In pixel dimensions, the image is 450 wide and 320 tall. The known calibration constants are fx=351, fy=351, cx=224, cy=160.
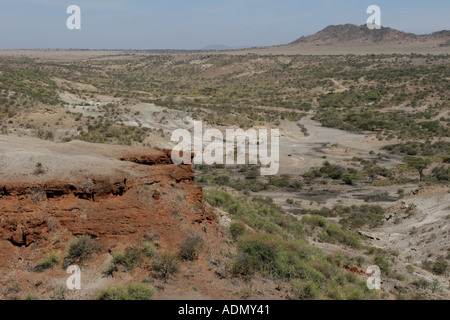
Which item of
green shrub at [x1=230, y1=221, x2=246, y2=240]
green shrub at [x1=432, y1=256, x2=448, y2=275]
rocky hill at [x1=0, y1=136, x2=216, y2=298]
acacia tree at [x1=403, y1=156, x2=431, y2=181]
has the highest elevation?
rocky hill at [x1=0, y1=136, x2=216, y2=298]

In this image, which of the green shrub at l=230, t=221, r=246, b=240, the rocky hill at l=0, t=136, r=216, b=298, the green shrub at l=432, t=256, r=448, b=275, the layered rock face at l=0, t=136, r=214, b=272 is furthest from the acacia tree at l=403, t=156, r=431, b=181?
A: the rocky hill at l=0, t=136, r=216, b=298

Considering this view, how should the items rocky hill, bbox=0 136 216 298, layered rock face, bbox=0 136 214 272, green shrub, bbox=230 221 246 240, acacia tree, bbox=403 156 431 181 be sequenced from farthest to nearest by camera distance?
acacia tree, bbox=403 156 431 181, green shrub, bbox=230 221 246 240, layered rock face, bbox=0 136 214 272, rocky hill, bbox=0 136 216 298

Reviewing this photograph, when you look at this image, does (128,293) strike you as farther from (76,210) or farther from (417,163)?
(417,163)

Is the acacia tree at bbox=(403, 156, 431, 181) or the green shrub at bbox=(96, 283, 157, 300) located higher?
the green shrub at bbox=(96, 283, 157, 300)

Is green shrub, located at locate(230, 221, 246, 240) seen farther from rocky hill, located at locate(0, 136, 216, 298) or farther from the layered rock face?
the layered rock face

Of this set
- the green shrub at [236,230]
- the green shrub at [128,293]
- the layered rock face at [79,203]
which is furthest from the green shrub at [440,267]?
the green shrub at [128,293]

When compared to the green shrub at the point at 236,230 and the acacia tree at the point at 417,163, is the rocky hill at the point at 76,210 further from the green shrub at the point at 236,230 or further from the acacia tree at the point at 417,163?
the acacia tree at the point at 417,163

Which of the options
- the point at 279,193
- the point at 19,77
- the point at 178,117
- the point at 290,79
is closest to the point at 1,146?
the point at 279,193
